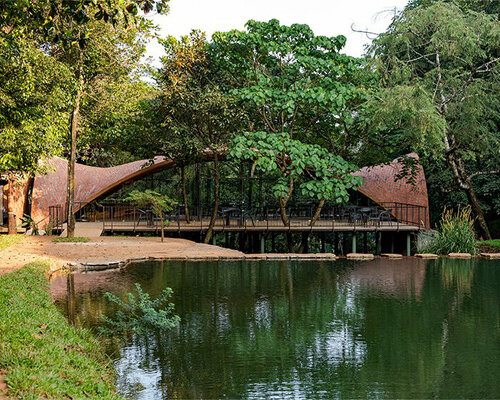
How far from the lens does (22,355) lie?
5125mm

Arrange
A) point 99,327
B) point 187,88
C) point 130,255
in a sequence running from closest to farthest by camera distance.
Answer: point 99,327
point 130,255
point 187,88

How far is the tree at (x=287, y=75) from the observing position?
57.1 feet

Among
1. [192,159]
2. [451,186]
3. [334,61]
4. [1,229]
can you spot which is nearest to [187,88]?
[192,159]

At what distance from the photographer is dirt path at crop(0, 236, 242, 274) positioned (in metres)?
13.1

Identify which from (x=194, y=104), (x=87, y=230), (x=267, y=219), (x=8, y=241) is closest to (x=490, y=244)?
(x=267, y=219)

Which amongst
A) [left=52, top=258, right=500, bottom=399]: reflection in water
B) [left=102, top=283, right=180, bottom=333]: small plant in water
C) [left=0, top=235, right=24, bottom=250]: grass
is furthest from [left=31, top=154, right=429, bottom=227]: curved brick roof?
[left=102, top=283, right=180, bottom=333]: small plant in water

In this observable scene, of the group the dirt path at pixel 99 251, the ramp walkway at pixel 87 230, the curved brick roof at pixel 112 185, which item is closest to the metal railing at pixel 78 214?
the curved brick roof at pixel 112 185

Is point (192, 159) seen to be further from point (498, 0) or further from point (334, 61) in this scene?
point (498, 0)

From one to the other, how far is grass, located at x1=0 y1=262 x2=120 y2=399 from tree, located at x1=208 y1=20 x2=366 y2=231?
11.0m

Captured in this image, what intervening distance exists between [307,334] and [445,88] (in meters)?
13.6

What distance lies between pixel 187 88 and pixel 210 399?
548 inches

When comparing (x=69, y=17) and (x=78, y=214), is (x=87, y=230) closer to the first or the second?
(x=78, y=214)

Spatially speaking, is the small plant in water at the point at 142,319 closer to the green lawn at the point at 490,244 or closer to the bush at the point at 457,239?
the bush at the point at 457,239

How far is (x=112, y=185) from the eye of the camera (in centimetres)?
2220
